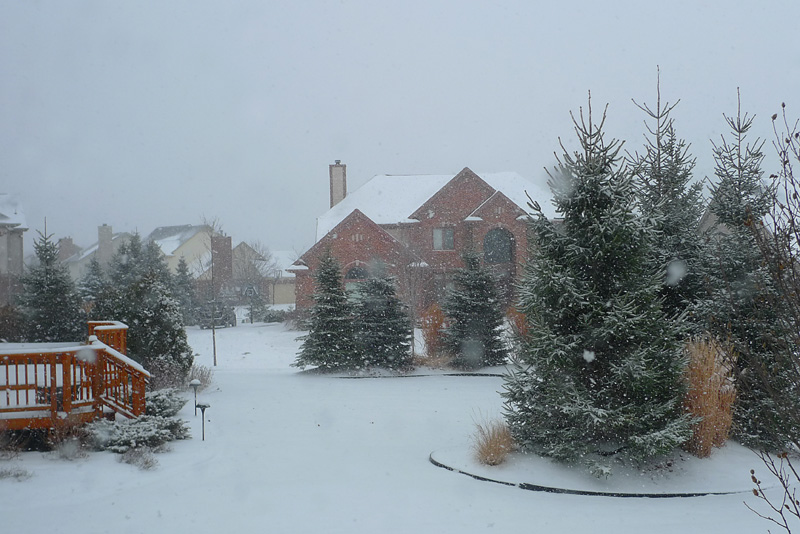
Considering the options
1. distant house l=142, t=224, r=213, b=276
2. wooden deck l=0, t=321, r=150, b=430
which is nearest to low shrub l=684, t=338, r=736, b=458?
wooden deck l=0, t=321, r=150, b=430

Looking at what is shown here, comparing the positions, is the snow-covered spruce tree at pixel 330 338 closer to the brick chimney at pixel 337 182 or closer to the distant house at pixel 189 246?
the brick chimney at pixel 337 182

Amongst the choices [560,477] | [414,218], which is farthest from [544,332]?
[414,218]

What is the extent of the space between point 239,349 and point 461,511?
2108cm

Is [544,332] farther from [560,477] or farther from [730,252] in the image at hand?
[730,252]

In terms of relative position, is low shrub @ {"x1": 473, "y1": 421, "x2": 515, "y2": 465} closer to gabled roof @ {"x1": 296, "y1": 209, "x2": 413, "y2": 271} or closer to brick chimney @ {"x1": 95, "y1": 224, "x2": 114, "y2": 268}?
gabled roof @ {"x1": 296, "y1": 209, "x2": 413, "y2": 271}

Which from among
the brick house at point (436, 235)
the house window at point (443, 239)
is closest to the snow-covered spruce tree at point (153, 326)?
the brick house at point (436, 235)

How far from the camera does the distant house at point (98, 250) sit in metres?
57.2

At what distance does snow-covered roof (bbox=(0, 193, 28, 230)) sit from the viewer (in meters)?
32.6

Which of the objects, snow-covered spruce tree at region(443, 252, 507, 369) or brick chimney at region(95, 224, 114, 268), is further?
brick chimney at region(95, 224, 114, 268)

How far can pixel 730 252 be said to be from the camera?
10.5m

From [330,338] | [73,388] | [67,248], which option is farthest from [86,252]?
[73,388]

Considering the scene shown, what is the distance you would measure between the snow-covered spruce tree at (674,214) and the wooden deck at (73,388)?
817 cm

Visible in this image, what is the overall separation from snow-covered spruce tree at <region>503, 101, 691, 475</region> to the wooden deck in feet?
19.0

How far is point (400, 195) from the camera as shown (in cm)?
3794
